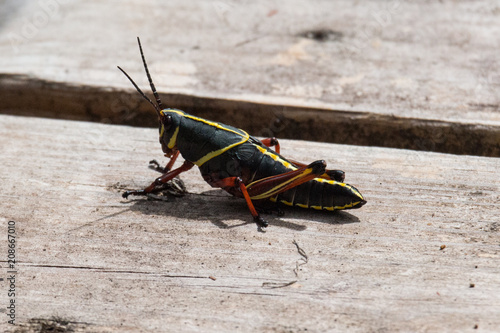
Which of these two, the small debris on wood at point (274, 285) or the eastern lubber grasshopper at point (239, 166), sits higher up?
the eastern lubber grasshopper at point (239, 166)

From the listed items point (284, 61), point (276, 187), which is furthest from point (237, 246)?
point (284, 61)

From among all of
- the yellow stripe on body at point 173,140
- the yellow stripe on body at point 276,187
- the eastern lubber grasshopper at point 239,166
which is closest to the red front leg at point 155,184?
the eastern lubber grasshopper at point 239,166

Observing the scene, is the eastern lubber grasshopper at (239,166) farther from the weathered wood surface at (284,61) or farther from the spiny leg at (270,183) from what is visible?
the weathered wood surface at (284,61)

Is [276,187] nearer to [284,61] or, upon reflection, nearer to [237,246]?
[237,246]

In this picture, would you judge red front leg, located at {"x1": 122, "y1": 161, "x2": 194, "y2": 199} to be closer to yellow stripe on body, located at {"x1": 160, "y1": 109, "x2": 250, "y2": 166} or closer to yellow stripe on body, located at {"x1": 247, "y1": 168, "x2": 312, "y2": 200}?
yellow stripe on body, located at {"x1": 160, "y1": 109, "x2": 250, "y2": 166}

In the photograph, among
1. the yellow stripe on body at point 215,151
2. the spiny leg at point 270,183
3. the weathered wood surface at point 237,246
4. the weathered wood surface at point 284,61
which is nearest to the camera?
the weathered wood surface at point 237,246

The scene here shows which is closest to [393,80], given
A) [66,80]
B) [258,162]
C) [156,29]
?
[258,162]

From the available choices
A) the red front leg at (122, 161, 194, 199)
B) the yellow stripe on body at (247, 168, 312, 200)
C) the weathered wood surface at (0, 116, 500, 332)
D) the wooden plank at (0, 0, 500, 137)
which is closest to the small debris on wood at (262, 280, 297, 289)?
the weathered wood surface at (0, 116, 500, 332)
